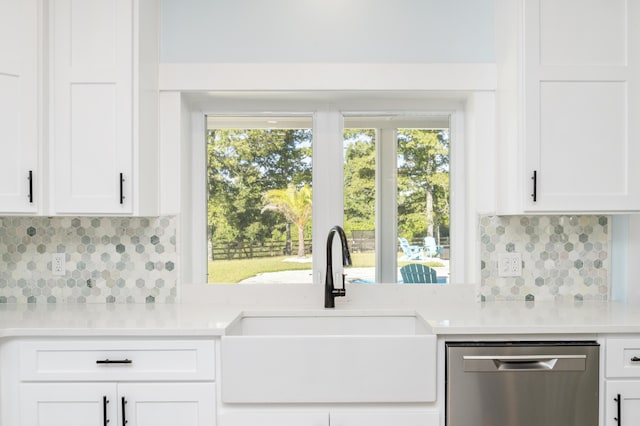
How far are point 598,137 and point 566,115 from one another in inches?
6.4

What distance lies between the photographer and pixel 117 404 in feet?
6.11

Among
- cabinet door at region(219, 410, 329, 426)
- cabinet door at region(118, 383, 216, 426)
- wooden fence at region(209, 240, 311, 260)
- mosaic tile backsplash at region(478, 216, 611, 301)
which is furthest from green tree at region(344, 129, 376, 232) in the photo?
cabinet door at region(118, 383, 216, 426)

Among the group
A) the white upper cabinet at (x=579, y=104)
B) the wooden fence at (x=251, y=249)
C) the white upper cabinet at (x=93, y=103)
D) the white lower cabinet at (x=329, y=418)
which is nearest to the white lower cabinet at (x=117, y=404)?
the white lower cabinet at (x=329, y=418)

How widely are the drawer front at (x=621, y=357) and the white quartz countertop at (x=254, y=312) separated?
0.05 meters

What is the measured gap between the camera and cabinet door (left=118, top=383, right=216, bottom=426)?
6.12 ft

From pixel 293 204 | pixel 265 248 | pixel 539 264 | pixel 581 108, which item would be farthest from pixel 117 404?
pixel 581 108

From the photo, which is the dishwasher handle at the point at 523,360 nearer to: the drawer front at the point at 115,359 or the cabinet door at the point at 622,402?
the cabinet door at the point at 622,402

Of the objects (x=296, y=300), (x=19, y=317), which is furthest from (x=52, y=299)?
(x=296, y=300)

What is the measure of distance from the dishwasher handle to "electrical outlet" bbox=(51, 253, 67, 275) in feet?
6.16

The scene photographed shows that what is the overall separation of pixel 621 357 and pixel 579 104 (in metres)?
1.02

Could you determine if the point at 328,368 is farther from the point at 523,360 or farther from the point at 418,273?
the point at 418,273

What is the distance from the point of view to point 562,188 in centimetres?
212

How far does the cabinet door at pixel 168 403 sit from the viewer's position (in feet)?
6.12

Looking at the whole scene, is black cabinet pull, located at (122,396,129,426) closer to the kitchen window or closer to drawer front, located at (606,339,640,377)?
the kitchen window
